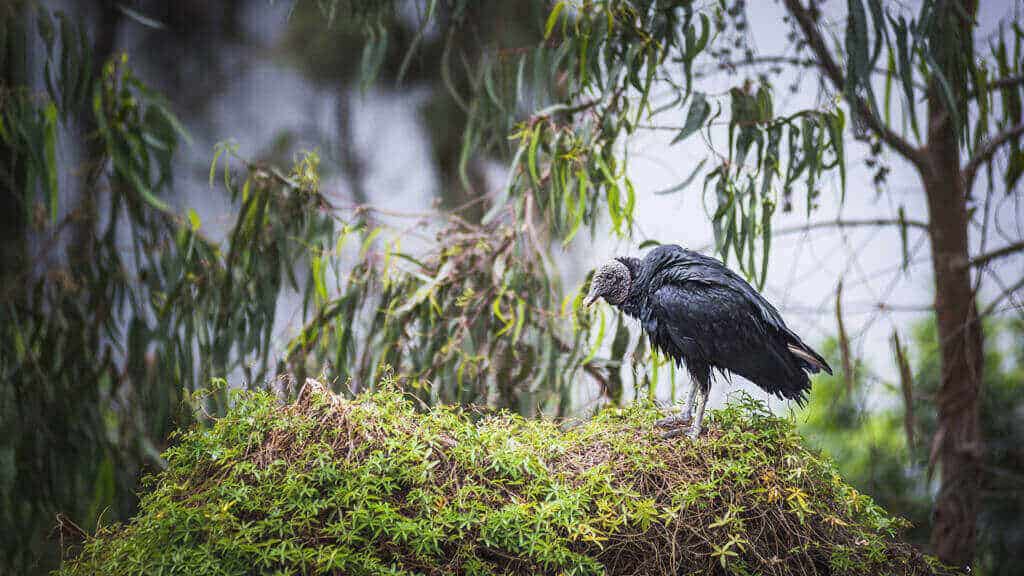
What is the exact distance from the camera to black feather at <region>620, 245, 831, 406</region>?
1.26 meters

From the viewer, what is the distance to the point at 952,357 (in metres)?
1.94

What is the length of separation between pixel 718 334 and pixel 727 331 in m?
0.01

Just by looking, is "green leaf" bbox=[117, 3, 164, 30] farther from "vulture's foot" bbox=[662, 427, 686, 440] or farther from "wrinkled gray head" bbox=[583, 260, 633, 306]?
"vulture's foot" bbox=[662, 427, 686, 440]

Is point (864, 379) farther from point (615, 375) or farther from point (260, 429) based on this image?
point (260, 429)

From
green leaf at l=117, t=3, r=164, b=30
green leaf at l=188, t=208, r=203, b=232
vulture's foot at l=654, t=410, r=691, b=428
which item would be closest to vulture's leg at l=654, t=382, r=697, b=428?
vulture's foot at l=654, t=410, r=691, b=428

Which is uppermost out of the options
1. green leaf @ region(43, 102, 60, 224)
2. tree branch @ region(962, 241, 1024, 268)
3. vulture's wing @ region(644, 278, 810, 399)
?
green leaf @ region(43, 102, 60, 224)

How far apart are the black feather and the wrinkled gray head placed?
0.05 meters

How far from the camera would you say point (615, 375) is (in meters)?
1.98

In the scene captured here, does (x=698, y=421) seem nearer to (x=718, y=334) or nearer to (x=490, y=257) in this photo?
(x=718, y=334)

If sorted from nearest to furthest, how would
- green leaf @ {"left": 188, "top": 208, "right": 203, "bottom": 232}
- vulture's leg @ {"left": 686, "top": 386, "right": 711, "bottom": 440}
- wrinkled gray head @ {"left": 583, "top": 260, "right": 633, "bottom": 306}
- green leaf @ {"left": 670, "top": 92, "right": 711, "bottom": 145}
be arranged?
1. vulture's leg @ {"left": 686, "top": 386, "right": 711, "bottom": 440}
2. wrinkled gray head @ {"left": 583, "top": 260, "right": 633, "bottom": 306}
3. green leaf @ {"left": 670, "top": 92, "right": 711, "bottom": 145}
4. green leaf @ {"left": 188, "top": 208, "right": 203, "bottom": 232}

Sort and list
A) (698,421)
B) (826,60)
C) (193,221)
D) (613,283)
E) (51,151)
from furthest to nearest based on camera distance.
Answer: (826,60) < (193,221) < (51,151) < (613,283) < (698,421)

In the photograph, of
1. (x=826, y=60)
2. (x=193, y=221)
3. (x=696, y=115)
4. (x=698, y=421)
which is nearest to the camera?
(x=698, y=421)

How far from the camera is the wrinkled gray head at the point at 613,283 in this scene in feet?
4.46

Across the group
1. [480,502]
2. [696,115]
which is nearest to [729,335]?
[480,502]
